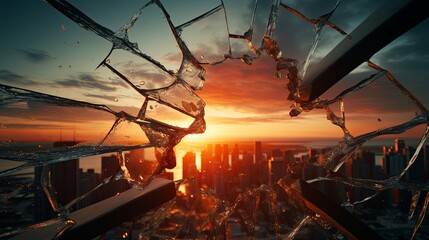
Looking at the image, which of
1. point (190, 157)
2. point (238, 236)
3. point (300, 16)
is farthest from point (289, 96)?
point (190, 157)

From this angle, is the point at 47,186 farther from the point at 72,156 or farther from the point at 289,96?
the point at 289,96

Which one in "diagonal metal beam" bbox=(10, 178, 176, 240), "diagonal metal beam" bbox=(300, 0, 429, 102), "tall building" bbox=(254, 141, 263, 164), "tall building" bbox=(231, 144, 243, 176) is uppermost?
"diagonal metal beam" bbox=(300, 0, 429, 102)

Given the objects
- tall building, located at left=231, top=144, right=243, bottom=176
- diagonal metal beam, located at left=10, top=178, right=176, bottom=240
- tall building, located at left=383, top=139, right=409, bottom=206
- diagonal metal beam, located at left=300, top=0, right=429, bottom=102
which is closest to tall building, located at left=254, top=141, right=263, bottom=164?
tall building, located at left=231, top=144, right=243, bottom=176

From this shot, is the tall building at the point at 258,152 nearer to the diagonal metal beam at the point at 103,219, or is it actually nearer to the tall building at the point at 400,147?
the tall building at the point at 400,147

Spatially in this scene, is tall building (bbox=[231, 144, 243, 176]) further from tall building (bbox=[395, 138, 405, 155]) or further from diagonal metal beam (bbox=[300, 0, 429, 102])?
diagonal metal beam (bbox=[300, 0, 429, 102])

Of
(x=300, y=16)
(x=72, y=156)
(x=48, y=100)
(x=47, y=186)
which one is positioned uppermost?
(x=300, y=16)

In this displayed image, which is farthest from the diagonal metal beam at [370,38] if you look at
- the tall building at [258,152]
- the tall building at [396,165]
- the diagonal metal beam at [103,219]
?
the tall building at [258,152]

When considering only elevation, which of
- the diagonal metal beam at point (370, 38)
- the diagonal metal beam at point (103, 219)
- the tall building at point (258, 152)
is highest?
the diagonal metal beam at point (370, 38)

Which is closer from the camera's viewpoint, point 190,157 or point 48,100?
point 48,100
